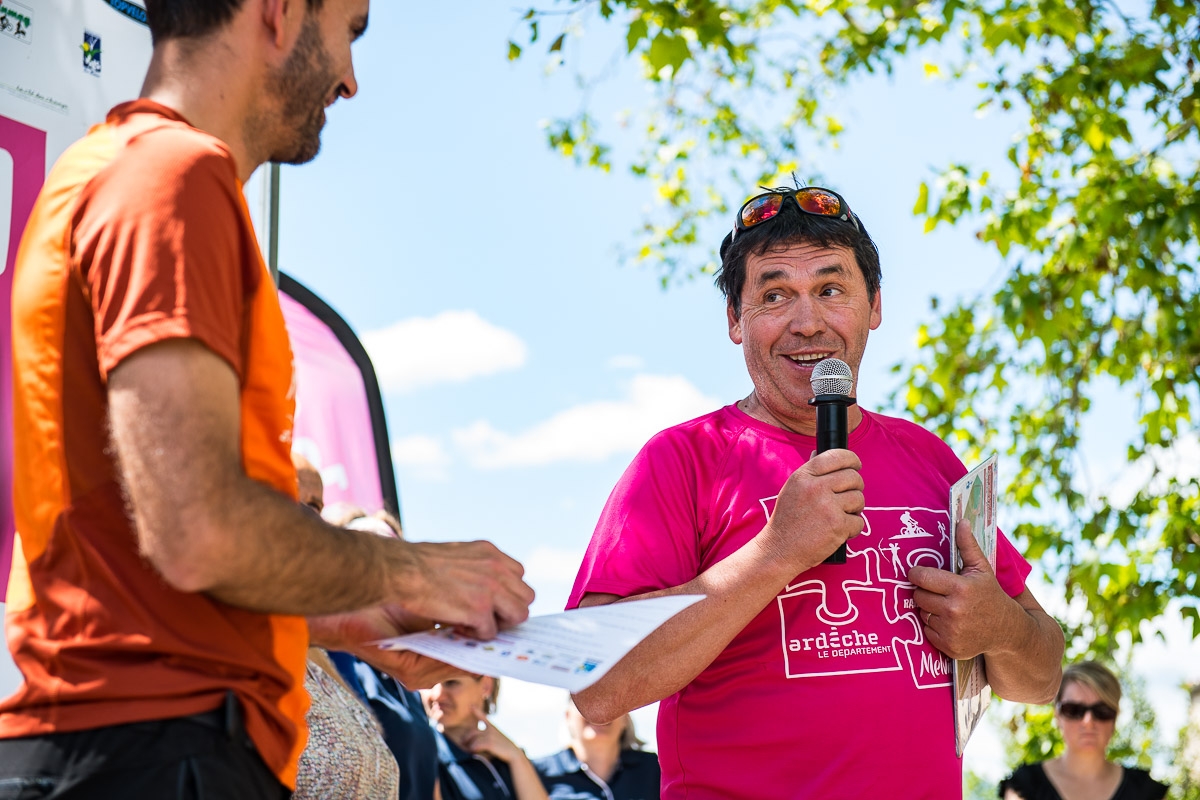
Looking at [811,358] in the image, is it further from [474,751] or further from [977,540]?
[474,751]

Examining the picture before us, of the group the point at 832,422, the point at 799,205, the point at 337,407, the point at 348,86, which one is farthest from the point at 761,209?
the point at 337,407

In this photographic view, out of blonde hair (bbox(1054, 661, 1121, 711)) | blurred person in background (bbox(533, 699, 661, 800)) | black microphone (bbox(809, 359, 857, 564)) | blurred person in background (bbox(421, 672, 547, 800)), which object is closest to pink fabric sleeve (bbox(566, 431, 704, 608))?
black microphone (bbox(809, 359, 857, 564))

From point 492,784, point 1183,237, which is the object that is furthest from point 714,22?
point 492,784

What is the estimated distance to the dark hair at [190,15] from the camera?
160cm

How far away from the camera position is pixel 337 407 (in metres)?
6.12

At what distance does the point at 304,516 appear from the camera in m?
1.47

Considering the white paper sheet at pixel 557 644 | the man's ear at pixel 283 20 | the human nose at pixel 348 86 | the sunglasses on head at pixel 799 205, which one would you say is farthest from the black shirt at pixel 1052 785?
the man's ear at pixel 283 20

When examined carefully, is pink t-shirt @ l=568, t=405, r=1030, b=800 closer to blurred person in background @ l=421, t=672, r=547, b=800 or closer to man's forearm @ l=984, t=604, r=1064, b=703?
man's forearm @ l=984, t=604, r=1064, b=703

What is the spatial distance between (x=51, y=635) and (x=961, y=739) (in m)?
1.83

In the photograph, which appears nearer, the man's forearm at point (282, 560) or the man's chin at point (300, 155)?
the man's forearm at point (282, 560)

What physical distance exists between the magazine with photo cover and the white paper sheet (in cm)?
100

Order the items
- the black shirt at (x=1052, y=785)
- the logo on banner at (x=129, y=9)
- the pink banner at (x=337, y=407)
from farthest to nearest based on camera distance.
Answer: the black shirt at (x=1052, y=785)
the pink banner at (x=337, y=407)
the logo on banner at (x=129, y=9)

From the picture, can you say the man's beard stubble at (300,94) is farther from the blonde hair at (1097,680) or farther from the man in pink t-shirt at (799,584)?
the blonde hair at (1097,680)

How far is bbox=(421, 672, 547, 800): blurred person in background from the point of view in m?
5.13
